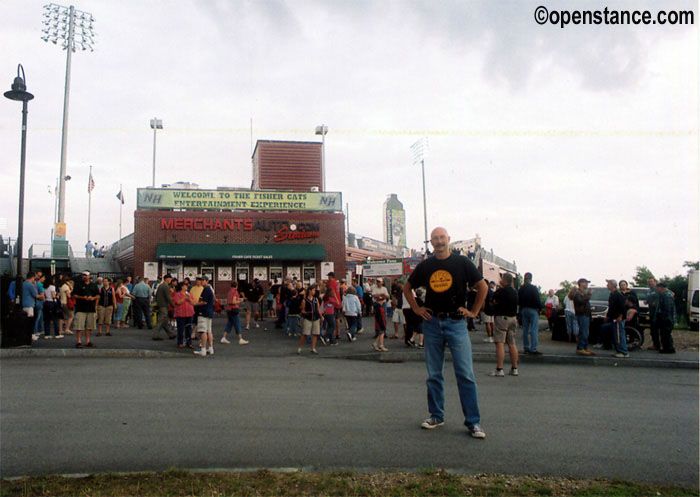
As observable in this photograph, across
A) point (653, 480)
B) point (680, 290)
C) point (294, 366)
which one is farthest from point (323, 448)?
point (680, 290)

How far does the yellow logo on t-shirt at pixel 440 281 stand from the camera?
17.7ft

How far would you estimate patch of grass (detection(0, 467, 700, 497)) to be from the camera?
3764 millimetres

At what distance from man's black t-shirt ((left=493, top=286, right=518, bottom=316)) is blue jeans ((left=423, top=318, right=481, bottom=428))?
4.74 meters

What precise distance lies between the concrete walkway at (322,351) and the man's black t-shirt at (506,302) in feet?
8.19

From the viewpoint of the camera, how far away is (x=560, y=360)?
12.2 m

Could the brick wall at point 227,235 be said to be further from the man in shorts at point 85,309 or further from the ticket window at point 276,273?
the man in shorts at point 85,309

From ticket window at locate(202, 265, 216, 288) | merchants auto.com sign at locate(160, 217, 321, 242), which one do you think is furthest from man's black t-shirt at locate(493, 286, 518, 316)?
ticket window at locate(202, 265, 216, 288)

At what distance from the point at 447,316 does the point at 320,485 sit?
2.17 metres

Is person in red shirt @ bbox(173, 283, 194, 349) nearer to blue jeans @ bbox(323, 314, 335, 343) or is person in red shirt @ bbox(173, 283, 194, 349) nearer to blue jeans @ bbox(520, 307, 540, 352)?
blue jeans @ bbox(323, 314, 335, 343)

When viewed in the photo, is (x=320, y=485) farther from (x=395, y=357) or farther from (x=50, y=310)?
(x=50, y=310)

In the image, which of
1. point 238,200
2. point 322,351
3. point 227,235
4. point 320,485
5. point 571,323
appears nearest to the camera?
point 320,485

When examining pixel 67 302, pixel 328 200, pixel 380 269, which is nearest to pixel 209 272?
pixel 328 200

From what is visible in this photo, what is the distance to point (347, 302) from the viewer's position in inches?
605

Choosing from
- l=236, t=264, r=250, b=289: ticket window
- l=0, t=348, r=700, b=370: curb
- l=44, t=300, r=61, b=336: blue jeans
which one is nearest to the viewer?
l=0, t=348, r=700, b=370: curb
